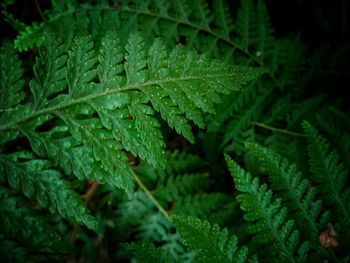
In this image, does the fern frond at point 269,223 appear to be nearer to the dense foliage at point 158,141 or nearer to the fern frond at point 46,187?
the dense foliage at point 158,141

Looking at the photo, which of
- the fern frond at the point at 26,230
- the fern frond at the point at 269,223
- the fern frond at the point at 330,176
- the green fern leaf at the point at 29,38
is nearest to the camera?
the fern frond at the point at 26,230

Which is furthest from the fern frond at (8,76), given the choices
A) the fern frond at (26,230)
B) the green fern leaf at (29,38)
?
the fern frond at (26,230)

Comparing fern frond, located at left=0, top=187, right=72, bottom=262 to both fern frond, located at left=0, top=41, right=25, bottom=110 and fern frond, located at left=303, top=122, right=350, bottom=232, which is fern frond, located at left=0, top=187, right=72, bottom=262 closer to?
fern frond, located at left=0, top=41, right=25, bottom=110

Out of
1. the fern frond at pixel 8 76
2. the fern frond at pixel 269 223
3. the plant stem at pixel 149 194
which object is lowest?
the fern frond at pixel 269 223

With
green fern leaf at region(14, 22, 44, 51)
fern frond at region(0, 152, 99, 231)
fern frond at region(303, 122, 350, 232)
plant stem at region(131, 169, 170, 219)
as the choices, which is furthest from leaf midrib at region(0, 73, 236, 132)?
plant stem at region(131, 169, 170, 219)

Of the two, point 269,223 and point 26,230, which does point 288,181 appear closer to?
point 269,223

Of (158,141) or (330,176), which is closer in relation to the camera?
(158,141)

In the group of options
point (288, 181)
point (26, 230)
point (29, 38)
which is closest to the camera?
point (26, 230)

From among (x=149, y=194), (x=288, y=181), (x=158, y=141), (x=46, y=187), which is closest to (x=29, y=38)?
(x=46, y=187)
